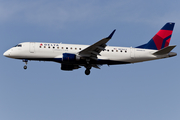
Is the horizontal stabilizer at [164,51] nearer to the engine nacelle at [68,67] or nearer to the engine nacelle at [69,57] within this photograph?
the engine nacelle at [69,57]

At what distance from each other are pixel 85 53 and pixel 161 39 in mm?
13119

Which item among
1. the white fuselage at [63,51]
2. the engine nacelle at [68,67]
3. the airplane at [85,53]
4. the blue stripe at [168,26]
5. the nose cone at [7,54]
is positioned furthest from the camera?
the blue stripe at [168,26]

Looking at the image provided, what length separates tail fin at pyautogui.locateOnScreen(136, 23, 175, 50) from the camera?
47.9 m

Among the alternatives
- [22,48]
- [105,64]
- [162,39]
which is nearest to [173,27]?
[162,39]

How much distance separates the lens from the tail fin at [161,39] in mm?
47875

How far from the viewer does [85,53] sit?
43.3 metres

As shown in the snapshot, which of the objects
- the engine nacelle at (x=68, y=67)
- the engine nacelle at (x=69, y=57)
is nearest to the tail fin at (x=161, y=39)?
the engine nacelle at (x=68, y=67)

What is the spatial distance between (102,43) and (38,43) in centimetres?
956

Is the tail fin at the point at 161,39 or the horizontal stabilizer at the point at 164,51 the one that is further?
the tail fin at the point at 161,39

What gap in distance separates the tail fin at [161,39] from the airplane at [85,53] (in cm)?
99

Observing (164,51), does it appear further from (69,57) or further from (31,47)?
(31,47)

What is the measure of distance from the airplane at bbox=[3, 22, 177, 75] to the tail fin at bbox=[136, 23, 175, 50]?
3.24 ft

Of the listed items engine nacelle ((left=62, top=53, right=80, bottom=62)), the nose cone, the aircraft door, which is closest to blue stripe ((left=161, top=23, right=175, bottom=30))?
engine nacelle ((left=62, top=53, right=80, bottom=62))

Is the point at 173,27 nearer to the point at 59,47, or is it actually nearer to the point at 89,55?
the point at 89,55
